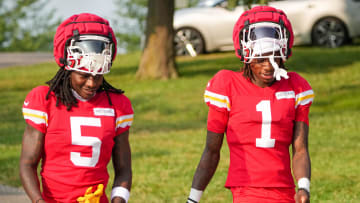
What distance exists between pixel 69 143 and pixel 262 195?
45.3 inches

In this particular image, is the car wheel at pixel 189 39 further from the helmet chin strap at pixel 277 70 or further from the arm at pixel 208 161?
the helmet chin strap at pixel 277 70

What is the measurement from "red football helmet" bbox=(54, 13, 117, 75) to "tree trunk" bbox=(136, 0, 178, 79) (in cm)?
1260

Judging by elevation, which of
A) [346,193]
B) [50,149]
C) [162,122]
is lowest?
[162,122]

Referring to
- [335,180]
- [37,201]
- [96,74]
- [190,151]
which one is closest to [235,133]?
[96,74]

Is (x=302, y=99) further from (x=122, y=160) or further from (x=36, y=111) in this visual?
(x=36, y=111)

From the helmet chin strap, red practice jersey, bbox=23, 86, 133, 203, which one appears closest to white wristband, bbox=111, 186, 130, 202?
red practice jersey, bbox=23, 86, 133, 203

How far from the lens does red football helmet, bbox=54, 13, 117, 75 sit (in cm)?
366

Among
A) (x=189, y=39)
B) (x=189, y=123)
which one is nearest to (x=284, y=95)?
(x=189, y=123)

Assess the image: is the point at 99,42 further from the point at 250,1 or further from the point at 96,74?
the point at 250,1

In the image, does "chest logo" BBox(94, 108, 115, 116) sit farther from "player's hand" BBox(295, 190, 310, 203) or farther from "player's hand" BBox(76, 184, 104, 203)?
"player's hand" BBox(295, 190, 310, 203)

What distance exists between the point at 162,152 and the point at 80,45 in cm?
573

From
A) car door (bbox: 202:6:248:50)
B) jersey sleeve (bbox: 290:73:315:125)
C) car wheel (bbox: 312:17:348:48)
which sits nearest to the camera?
jersey sleeve (bbox: 290:73:315:125)

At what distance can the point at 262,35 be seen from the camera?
3.91 m

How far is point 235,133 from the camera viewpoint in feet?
13.0
